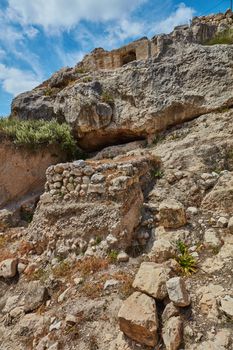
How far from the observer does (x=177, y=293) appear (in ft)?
11.3

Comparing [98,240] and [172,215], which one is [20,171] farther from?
[172,215]

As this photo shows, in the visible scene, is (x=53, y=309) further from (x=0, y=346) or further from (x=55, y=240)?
(x=55, y=240)

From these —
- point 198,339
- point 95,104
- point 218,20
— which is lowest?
point 198,339

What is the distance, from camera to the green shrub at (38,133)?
8.69 meters

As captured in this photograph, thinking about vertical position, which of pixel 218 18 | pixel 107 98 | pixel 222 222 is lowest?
pixel 222 222

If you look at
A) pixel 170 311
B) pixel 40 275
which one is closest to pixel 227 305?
pixel 170 311

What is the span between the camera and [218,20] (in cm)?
1538

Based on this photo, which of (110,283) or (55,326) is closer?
(55,326)

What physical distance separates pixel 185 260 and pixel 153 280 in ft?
2.92

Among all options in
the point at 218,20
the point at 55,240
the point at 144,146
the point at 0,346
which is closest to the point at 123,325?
the point at 0,346

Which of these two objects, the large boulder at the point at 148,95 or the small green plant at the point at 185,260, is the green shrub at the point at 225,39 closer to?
the large boulder at the point at 148,95

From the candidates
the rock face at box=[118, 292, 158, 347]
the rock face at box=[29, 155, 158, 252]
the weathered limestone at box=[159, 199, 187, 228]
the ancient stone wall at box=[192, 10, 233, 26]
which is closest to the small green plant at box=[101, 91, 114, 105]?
the rock face at box=[29, 155, 158, 252]

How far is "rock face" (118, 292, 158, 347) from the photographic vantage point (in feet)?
10.4

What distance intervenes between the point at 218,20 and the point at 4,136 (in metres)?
15.0
